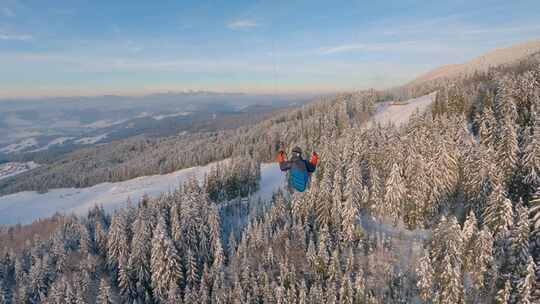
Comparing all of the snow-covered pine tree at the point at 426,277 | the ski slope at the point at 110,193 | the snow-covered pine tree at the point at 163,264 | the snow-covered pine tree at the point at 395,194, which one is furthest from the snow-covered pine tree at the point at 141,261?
the ski slope at the point at 110,193

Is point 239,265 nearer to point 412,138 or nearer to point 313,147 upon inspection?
point 412,138

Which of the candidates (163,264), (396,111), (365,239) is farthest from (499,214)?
(396,111)

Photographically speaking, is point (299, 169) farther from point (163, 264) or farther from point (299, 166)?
point (163, 264)

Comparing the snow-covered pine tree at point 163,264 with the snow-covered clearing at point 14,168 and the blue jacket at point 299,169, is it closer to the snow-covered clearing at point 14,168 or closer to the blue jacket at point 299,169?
the blue jacket at point 299,169

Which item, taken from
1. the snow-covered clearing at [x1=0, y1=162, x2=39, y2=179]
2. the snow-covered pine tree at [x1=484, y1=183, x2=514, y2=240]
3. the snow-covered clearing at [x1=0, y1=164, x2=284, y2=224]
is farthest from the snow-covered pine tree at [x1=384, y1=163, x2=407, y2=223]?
the snow-covered clearing at [x1=0, y1=162, x2=39, y2=179]

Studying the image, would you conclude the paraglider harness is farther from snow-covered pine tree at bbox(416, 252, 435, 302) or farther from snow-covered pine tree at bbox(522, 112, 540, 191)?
snow-covered pine tree at bbox(522, 112, 540, 191)
